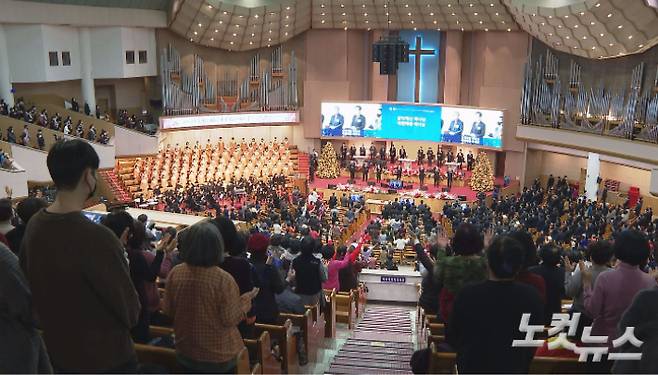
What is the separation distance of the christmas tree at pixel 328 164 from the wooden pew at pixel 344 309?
616 inches

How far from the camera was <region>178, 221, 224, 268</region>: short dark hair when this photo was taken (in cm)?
282

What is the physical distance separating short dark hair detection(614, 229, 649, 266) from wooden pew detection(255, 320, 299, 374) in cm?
233

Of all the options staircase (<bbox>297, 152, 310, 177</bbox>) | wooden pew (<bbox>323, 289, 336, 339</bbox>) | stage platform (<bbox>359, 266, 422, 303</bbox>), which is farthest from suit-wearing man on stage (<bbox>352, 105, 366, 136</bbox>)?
wooden pew (<bbox>323, 289, 336, 339</bbox>)

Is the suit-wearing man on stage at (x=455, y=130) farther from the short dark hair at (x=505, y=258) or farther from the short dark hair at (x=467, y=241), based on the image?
the short dark hair at (x=505, y=258)

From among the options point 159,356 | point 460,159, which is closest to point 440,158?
point 460,159

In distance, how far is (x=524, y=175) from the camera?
22.8 metres

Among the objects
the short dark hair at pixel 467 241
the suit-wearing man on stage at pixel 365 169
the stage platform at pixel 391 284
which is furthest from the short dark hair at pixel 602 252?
the suit-wearing man on stage at pixel 365 169

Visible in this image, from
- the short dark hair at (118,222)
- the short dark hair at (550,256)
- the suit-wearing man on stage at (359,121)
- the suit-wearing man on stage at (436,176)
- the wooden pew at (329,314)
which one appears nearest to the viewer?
the short dark hair at (118,222)

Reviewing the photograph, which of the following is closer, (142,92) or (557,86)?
(557,86)

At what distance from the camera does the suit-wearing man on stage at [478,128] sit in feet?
74.2

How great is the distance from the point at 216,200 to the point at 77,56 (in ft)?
21.8

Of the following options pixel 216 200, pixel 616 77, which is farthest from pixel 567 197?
pixel 216 200

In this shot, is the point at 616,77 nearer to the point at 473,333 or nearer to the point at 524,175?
the point at 524,175

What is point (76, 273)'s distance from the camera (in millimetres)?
2229
